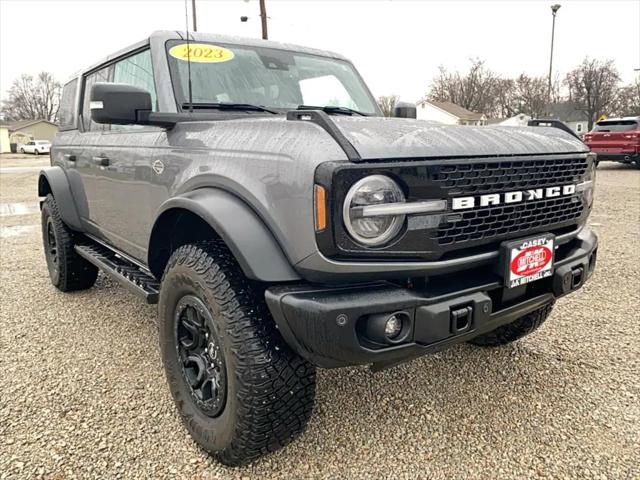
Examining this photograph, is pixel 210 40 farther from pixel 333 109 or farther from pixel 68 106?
pixel 68 106

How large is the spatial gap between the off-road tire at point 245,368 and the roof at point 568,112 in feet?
→ 219

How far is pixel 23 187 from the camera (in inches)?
608

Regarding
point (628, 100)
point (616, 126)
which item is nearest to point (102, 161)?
point (616, 126)

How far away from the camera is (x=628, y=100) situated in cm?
5653

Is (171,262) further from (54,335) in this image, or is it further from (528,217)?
(54,335)

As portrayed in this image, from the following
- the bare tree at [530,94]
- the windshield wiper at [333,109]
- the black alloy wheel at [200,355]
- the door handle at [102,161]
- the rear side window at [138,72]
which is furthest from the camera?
the bare tree at [530,94]

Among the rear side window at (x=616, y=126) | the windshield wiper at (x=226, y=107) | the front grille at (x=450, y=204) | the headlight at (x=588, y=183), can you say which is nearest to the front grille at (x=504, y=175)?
the front grille at (x=450, y=204)

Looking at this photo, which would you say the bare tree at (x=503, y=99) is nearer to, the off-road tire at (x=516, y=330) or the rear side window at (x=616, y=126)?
the rear side window at (x=616, y=126)

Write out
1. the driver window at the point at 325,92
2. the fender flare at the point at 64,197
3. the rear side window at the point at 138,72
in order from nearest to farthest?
the rear side window at the point at 138,72 → the driver window at the point at 325,92 → the fender flare at the point at 64,197

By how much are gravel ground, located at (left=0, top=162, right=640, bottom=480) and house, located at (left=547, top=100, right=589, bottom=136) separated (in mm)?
64981

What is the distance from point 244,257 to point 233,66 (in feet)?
5.00

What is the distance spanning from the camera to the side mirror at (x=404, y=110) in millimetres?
3834

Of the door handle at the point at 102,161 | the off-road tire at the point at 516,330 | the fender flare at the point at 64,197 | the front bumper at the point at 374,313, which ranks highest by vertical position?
the door handle at the point at 102,161

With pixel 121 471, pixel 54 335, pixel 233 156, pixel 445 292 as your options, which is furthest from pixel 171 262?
pixel 54 335
